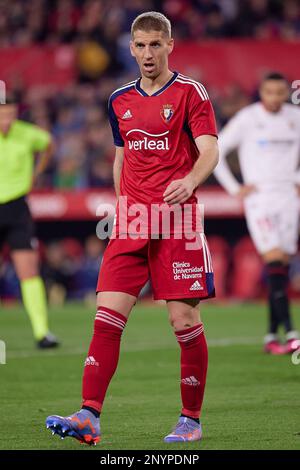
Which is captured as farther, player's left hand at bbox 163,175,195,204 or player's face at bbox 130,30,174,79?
player's face at bbox 130,30,174,79

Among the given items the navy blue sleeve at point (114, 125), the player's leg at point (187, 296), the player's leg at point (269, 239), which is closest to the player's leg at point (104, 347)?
the player's leg at point (187, 296)

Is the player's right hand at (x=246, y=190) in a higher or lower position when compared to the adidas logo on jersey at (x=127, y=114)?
higher

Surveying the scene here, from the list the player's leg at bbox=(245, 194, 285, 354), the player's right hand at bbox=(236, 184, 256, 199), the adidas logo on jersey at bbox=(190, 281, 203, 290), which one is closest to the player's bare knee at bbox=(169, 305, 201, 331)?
the adidas logo on jersey at bbox=(190, 281, 203, 290)

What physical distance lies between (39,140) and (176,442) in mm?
6486

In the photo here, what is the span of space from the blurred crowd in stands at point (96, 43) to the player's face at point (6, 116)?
6.91 m

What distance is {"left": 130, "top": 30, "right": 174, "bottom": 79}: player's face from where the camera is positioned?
21.1ft

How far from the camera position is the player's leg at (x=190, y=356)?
6.55 meters

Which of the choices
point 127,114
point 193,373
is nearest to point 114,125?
point 127,114

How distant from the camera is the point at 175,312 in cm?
657

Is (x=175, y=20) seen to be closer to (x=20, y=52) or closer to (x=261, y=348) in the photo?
(x=20, y=52)

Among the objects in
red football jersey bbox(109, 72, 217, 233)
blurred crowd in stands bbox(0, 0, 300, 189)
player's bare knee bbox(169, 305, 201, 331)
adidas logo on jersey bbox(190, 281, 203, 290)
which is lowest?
player's bare knee bbox(169, 305, 201, 331)

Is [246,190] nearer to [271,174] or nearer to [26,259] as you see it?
[271,174]

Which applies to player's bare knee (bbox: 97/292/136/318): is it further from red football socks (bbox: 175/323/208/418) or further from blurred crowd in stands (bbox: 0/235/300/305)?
blurred crowd in stands (bbox: 0/235/300/305)

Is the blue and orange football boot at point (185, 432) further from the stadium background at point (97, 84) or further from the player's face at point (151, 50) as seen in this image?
the stadium background at point (97, 84)
